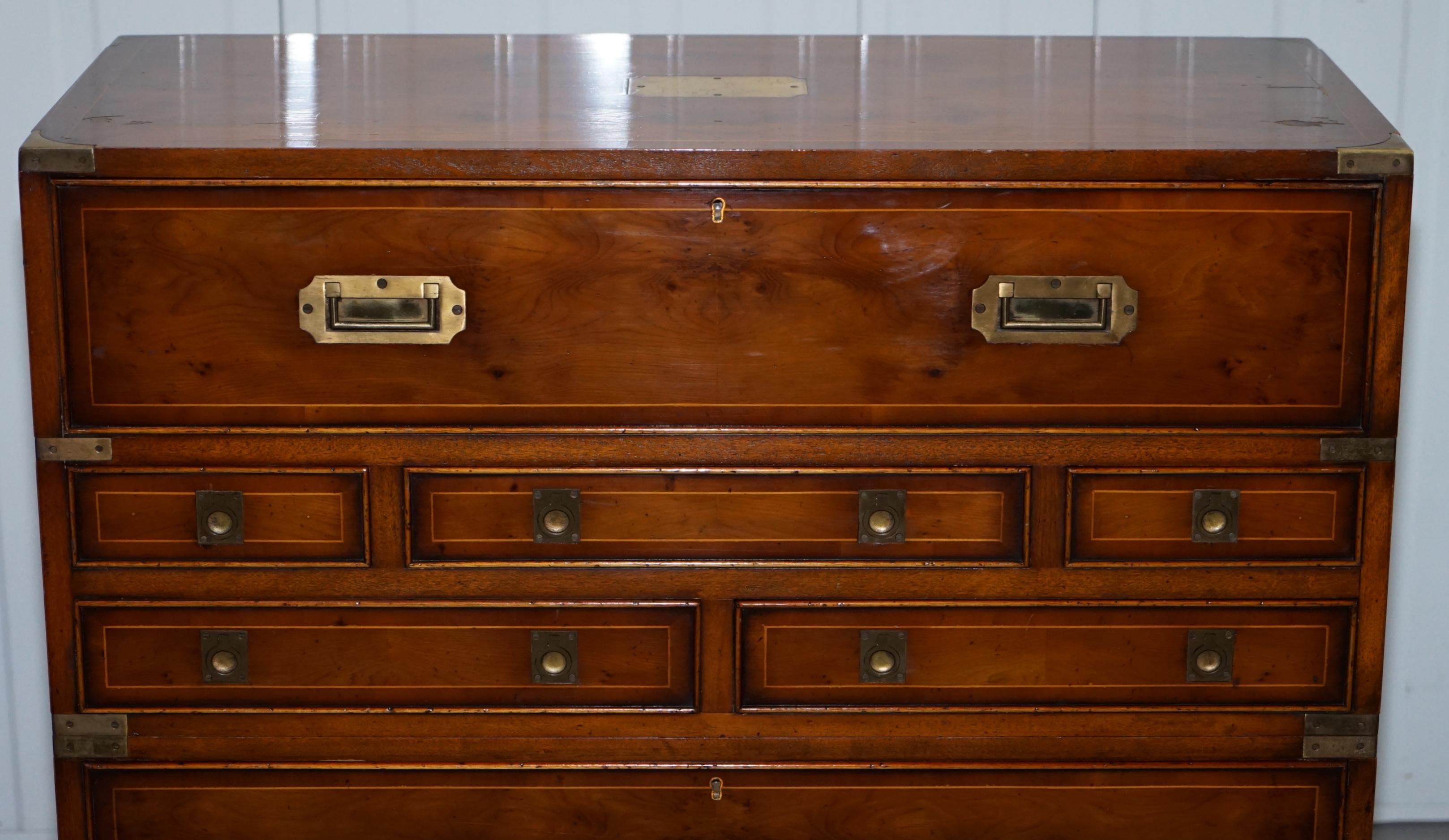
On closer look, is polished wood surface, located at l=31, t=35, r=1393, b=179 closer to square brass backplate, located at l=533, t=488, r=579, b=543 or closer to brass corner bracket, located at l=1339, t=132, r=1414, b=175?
brass corner bracket, located at l=1339, t=132, r=1414, b=175

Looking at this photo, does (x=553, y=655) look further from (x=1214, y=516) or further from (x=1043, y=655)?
(x=1214, y=516)

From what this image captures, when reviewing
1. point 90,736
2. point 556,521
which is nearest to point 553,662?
point 556,521

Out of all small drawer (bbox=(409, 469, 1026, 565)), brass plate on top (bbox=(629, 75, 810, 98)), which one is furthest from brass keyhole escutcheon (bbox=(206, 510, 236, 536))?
brass plate on top (bbox=(629, 75, 810, 98))

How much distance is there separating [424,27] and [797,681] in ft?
5.34

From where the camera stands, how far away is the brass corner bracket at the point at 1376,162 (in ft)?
6.48

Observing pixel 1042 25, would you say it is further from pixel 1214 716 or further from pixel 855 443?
pixel 1214 716

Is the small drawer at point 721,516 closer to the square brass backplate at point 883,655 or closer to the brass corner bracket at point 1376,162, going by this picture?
the square brass backplate at point 883,655

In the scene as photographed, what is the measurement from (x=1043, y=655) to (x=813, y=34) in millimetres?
1447

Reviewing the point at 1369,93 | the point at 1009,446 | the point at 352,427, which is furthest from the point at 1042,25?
the point at 352,427

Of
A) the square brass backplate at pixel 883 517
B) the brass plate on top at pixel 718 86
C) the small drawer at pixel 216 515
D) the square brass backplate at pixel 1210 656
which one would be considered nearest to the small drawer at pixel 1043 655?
the square brass backplate at pixel 1210 656

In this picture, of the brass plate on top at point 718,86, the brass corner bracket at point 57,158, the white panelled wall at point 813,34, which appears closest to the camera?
the brass corner bracket at point 57,158

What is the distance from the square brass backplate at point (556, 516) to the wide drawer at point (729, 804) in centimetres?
38

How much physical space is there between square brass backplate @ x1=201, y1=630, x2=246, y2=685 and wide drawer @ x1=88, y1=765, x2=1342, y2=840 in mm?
155

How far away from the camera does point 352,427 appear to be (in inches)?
81.6
